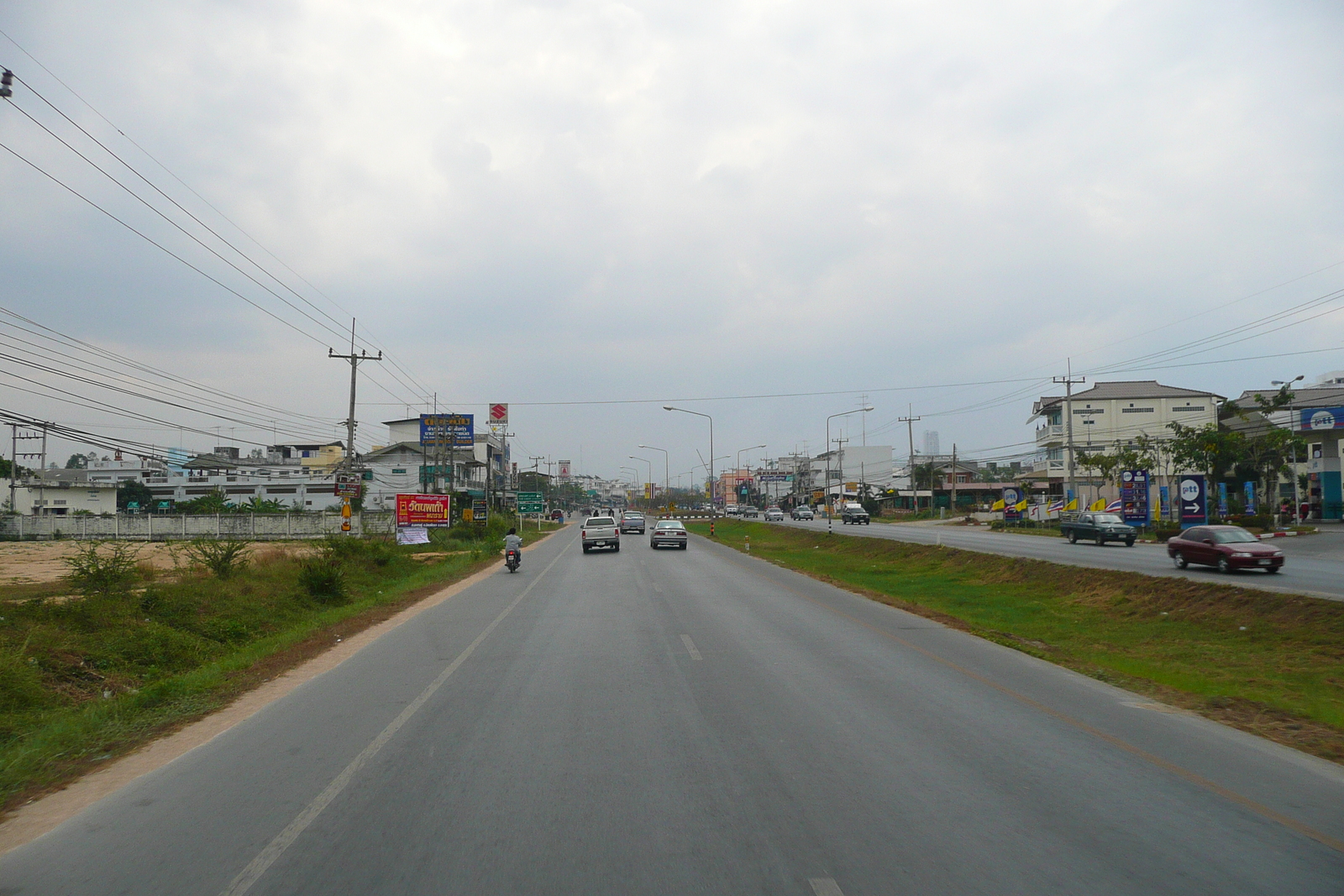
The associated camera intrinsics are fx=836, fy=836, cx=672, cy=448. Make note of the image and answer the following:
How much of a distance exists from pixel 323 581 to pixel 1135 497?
129ft

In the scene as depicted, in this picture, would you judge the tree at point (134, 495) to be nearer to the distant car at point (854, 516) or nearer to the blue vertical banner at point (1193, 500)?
the distant car at point (854, 516)

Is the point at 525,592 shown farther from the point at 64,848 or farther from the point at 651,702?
the point at 64,848

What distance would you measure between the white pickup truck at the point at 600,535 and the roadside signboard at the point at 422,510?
→ 46.0 ft

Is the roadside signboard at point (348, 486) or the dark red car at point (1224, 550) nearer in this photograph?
the dark red car at point (1224, 550)

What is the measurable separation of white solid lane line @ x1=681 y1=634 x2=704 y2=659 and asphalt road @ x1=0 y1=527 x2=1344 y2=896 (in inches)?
35.4

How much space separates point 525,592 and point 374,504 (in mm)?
77623

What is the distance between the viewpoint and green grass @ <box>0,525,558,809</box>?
8.62m

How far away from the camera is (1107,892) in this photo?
453 cm

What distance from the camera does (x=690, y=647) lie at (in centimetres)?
1317

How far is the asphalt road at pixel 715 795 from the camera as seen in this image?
4.83 meters

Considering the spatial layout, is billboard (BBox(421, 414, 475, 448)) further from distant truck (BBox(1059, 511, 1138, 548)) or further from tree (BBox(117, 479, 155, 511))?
distant truck (BBox(1059, 511, 1138, 548))

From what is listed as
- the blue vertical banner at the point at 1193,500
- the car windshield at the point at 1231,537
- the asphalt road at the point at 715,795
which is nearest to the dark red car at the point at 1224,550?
the car windshield at the point at 1231,537

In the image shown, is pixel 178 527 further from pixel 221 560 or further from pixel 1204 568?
pixel 1204 568

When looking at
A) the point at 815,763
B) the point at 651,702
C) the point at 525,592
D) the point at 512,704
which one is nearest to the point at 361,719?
the point at 512,704
